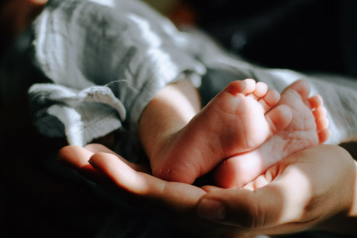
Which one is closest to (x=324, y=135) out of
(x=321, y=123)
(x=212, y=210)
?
(x=321, y=123)

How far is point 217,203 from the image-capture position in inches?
11.0

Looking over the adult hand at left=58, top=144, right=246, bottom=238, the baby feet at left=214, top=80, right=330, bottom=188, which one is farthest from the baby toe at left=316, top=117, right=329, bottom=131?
the adult hand at left=58, top=144, right=246, bottom=238

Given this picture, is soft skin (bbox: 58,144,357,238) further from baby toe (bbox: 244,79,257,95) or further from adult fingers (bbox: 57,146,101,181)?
baby toe (bbox: 244,79,257,95)

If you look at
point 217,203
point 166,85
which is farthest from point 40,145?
point 217,203

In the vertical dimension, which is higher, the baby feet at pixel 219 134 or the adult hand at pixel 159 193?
the baby feet at pixel 219 134

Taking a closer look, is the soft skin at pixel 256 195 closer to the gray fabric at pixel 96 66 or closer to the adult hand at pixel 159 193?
the adult hand at pixel 159 193

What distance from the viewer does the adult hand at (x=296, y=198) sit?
0.91ft

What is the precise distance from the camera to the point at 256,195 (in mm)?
280

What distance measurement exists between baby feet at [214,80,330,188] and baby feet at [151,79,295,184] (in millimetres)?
14

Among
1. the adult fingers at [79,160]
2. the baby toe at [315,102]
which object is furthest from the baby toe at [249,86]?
→ the adult fingers at [79,160]

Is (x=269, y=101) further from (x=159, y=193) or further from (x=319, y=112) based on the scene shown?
(x=159, y=193)

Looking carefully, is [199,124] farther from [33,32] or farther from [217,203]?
[33,32]

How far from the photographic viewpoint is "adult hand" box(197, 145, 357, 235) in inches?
11.0

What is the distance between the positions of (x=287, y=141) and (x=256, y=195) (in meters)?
0.13
